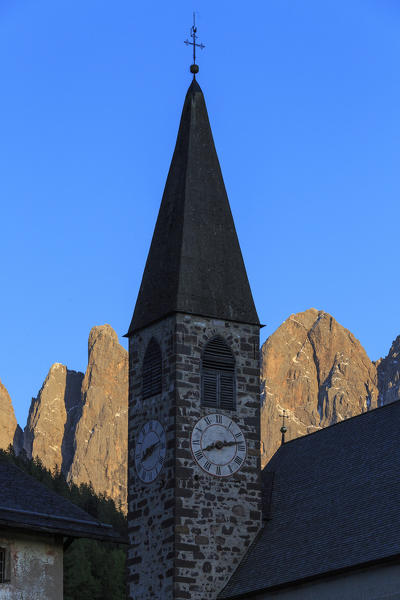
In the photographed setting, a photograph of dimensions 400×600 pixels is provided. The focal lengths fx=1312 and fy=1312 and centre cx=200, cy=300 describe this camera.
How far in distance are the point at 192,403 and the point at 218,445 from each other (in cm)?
141

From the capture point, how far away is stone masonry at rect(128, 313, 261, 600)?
35438 millimetres

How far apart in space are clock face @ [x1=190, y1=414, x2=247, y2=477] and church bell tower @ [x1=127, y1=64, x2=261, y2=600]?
3cm

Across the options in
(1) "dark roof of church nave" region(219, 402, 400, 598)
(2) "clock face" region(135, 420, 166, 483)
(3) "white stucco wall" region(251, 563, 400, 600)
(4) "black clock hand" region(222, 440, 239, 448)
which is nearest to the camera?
(3) "white stucco wall" region(251, 563, 400, 600)

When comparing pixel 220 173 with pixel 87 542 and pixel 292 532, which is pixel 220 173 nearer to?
pixel 292 532

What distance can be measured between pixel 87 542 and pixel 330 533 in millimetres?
41550

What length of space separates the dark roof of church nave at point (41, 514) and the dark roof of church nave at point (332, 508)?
23.2ft

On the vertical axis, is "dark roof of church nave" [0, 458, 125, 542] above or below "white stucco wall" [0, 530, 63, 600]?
above

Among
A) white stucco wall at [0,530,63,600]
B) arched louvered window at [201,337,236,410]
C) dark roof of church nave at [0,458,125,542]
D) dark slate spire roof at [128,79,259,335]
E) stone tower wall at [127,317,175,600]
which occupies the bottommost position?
white stucco wall at [0,530,63,600]

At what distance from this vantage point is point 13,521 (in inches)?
1011

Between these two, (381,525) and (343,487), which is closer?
(381,525)

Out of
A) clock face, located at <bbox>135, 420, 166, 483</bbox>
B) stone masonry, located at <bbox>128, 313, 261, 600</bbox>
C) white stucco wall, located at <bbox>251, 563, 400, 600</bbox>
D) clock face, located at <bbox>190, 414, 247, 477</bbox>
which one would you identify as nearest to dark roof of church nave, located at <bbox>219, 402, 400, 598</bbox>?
white stucco wall, located at <bbox>251, 563, 400, 600</bbox>

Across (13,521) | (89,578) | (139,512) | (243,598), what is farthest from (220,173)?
(89,578)

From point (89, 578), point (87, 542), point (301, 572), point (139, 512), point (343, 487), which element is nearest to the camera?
point (301, 572)

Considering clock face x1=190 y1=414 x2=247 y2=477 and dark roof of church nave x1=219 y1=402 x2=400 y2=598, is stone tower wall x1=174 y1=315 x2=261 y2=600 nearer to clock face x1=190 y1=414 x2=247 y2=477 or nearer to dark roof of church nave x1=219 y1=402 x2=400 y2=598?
clock face x1=190 y1=414 x2=247 y2=477
